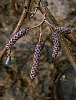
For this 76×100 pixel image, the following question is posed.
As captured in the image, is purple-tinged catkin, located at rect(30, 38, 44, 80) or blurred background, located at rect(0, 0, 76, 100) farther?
blurred background, located at rect(0, 0, 76, 100)

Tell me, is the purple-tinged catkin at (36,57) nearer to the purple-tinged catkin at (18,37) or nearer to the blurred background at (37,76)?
the purple-tinged catkin at (18,37)

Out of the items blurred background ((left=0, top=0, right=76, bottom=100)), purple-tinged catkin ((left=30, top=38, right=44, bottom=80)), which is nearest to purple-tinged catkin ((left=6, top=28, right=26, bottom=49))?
purple-tinged catkin ((left=30, top=38, right=44, bottom=80))

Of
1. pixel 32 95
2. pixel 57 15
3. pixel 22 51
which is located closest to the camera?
pixel 32 95

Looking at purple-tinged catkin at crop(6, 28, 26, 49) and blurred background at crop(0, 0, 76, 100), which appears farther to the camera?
blurred background at crop(0, 0, 76, 100)

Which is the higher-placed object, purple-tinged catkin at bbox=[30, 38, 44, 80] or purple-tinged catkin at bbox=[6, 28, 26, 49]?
purple-tinged catkin at bbox=[6, 28, 26, 49]

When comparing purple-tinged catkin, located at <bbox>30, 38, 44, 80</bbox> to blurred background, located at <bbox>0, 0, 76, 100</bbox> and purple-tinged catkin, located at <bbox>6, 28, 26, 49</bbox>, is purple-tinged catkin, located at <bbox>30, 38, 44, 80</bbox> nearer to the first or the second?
purple-tinged catkin, located at <bbox>6, 28, 26, 49</bbox>

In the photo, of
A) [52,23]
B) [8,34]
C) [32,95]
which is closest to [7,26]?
[8,34]

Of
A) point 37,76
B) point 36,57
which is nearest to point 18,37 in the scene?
point 36,57

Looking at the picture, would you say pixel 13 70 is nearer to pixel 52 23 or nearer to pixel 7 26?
pixel 7 26

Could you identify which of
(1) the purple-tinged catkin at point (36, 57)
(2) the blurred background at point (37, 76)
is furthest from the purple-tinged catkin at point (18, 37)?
(2) the blurred background at point (37, 76)

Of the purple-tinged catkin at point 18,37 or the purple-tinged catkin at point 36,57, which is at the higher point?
the purple-tinged catkin at point 18,37

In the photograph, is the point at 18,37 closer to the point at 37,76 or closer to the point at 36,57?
the point at 36,57
